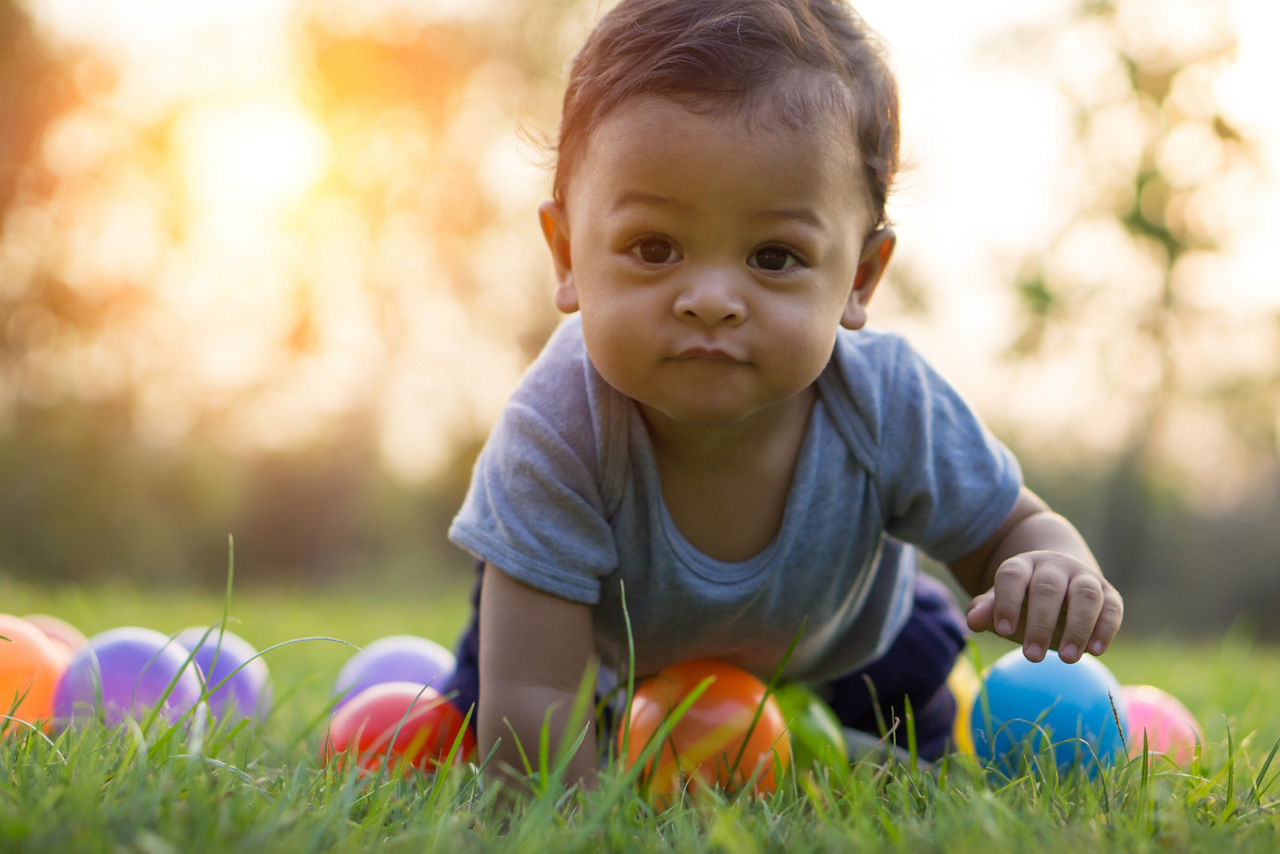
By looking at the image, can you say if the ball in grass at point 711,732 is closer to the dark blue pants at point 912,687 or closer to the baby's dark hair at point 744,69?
the dark blue pants at point 912,687

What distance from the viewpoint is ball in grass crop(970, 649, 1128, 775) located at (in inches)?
→ 75.4

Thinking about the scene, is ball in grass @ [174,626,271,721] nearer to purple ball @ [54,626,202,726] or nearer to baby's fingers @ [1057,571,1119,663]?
purple ball @ [54,626,202,726]

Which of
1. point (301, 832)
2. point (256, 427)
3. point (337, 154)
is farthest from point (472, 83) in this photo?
point (301, 832)

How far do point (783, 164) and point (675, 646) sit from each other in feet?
3.16

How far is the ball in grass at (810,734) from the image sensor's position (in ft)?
5.87

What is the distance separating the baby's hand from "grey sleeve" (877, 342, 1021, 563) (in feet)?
1.40

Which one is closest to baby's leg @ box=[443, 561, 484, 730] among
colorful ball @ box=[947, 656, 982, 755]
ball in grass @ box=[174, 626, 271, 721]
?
ball in grass @ box=[174, 626, 271, 721]

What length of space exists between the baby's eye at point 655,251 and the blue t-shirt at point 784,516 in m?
0.35

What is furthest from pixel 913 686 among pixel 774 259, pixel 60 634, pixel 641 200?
pixel 60 634

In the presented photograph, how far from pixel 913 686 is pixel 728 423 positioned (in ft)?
2.98

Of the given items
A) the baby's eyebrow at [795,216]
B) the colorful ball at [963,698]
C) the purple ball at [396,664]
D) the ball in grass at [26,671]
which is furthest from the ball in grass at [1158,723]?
the ball in grass at [26,671]

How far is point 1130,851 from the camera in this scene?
3.62 ft

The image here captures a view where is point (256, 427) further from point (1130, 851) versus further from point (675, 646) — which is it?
point (1130, 851)

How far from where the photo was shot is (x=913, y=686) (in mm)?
Answer: 2363
